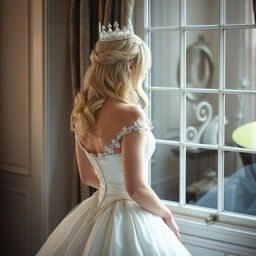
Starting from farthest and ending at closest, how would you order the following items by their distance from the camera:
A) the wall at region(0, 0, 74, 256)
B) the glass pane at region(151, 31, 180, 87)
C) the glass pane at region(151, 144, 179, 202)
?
the glass pane at region(151, 144, 179, 202) → the glass pane at region(151, 31, 180, 87) → the wall at region(0, 0, 74, 256)

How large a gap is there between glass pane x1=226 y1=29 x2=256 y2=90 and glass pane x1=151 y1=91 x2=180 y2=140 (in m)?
1.43

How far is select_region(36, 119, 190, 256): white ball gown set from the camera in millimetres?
2275

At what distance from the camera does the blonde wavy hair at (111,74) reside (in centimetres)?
238

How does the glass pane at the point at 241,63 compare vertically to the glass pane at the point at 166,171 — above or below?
above

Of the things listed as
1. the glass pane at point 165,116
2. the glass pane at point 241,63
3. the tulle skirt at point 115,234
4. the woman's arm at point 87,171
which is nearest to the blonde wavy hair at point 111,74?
the woman's arm at point 87,171

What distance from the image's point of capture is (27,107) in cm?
335

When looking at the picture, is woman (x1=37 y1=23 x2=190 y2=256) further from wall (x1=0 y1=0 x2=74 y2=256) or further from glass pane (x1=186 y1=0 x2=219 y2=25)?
glass pane (x1=186 y1=0 x2=219 y2=25)

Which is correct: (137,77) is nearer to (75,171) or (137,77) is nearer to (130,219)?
(130,219)

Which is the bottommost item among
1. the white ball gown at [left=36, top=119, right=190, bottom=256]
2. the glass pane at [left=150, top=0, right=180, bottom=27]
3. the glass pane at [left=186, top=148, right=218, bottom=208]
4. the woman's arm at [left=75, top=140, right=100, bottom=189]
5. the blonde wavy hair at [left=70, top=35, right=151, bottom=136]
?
the glass pane at [left=186, top=148, right=218, bottom=208]

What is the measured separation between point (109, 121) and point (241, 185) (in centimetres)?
241

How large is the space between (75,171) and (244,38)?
293 cm

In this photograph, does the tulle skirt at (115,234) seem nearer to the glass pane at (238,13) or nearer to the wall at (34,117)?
the wall at (34,117)

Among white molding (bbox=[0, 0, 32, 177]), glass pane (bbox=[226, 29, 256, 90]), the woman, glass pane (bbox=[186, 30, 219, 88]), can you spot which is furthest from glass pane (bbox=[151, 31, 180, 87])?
glass pane (bbox=[226, 29, 256, 90])

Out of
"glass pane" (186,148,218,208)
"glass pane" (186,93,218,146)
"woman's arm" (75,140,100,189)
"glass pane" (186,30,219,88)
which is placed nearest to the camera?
"woman's arm" (75,140,100,189)
